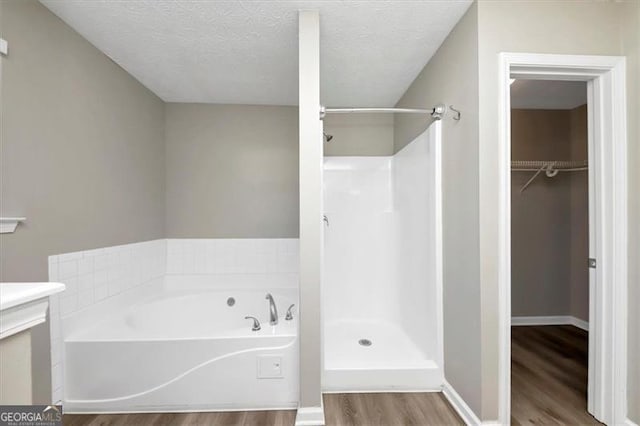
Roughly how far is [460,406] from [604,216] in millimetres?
1340

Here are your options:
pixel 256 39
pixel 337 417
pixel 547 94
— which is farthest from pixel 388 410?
pixel 547 94

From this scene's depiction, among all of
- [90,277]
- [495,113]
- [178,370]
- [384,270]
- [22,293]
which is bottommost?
A: [178,370]

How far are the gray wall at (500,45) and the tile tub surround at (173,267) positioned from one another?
193 centimetres

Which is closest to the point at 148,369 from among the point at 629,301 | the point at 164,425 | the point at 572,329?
the point at 164,425

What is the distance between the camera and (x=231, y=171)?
3115 millimetres

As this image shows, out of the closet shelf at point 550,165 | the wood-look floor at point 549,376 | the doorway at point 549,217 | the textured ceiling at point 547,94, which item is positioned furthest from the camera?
the doorway at point 549,217

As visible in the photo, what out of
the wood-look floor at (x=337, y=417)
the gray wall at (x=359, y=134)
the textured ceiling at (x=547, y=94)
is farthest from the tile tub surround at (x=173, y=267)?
the textured ceiling at (x=547, y=94)

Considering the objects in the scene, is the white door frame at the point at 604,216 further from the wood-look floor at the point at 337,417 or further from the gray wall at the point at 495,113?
the wood-look floor at the point at 337,417

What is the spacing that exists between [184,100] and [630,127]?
11.3ft

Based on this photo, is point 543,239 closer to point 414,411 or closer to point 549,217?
point 549,217

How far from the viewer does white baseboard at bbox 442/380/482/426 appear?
161 centimetres

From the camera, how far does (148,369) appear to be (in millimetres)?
1799

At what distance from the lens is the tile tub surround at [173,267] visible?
2000mm

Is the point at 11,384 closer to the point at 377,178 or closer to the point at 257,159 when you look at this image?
the point at 257,159
